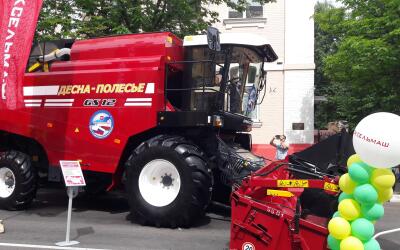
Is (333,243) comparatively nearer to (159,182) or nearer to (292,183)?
(292,183)

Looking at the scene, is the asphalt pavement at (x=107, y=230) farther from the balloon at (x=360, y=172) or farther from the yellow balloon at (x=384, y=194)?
A: the balloon at (x=360, y=172)

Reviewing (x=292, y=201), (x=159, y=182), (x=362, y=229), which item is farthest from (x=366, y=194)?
(x=159, y=182)

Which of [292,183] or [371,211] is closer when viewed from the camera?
[371,211]

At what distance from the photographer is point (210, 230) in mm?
7871

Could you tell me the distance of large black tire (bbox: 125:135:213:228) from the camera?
766 centimetres

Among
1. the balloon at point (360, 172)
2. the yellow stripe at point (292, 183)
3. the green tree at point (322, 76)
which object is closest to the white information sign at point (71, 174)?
the yellow stripe at point (292, 183)

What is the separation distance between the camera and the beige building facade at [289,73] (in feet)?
59.7

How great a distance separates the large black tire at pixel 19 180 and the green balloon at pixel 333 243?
627 cm

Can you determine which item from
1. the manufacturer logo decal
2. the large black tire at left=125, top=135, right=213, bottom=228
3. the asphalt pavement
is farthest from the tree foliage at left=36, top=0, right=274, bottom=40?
the large black tire at left=125, top=135, right=213, bottom=228

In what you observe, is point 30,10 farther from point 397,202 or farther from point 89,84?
point 397,202

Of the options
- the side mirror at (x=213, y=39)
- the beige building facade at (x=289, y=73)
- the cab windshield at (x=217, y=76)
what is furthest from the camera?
the beige building facade at (x=289, y=73)

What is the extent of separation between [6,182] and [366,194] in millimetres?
7273

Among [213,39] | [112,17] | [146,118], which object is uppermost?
[112,17]

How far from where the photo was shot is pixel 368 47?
1312 cm
